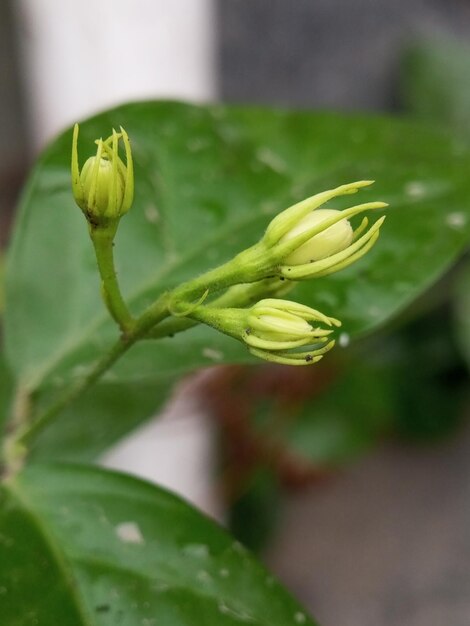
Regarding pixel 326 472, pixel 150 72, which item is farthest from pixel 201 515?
pixel 326 472

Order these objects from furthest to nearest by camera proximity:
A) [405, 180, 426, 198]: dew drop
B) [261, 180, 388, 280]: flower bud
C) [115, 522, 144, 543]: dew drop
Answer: [405, 180, 426, 198]: dew drop → [115, 522, 144, 543]: dew drop → [261, 180, 388, 280]: flower bud

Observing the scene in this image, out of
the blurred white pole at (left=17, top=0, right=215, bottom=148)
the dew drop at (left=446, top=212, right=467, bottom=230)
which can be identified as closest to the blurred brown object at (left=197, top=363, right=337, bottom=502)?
the blurred white pole at (left=17, top=0, right=215, bottom=148)

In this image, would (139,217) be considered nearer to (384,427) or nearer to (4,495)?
(4,495)

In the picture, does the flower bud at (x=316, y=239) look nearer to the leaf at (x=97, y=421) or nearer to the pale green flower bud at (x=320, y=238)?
the pale green flower bud at (x=320, y=238)

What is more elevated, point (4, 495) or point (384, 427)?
point (4, 495)

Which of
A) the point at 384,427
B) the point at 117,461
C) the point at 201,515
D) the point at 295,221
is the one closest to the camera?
the point at 295,221

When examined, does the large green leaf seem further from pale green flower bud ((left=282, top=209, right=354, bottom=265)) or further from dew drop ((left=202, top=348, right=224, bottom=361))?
pale green flower bud ((left=282, top=209, right=354, bottom=265))

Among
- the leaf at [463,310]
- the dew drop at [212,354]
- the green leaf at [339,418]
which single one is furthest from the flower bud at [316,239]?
the green leaf at [339,418]
